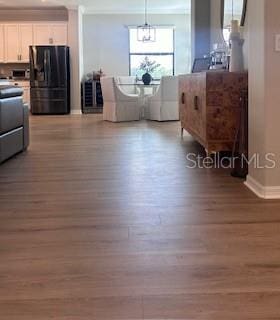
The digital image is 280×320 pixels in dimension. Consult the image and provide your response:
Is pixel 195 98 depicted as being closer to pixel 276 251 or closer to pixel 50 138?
pixel 50 138

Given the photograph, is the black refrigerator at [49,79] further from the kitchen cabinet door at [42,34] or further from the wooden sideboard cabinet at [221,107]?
the wooden sideboard cabinet at [221,107]

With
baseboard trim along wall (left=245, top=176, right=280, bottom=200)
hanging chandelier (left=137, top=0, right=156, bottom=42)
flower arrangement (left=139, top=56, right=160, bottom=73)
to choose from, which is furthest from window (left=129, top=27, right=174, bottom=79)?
baseboard trim along wall (left=245, top=176, right=280, bottom=200)

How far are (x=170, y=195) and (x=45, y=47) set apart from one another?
9.38m

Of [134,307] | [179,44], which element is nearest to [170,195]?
[134,307]

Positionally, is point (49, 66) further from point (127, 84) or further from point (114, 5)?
point (114, 5)

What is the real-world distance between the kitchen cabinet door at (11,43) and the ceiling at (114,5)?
1.87 feet

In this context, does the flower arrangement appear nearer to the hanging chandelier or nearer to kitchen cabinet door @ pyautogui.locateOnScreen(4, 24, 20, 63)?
the hanging chandelier

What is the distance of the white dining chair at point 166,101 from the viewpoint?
956cm

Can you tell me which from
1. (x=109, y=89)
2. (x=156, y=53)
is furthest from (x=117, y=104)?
(x=156, y=53)

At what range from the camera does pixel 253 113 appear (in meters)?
3.62

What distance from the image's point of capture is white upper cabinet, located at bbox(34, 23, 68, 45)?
40.8 feet

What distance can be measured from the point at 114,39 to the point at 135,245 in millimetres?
11078

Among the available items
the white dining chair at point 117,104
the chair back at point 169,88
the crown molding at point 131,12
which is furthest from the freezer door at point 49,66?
the chair back at point 169,88

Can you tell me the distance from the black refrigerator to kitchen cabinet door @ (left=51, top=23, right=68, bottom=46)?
1.34 feet
